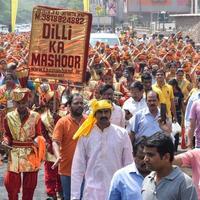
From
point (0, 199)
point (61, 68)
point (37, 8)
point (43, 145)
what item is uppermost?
point (37, 8)

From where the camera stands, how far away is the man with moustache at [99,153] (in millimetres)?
7895

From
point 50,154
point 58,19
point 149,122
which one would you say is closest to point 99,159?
point 149,122

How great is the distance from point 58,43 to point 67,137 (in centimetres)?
194

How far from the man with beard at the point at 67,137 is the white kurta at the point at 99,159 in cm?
116

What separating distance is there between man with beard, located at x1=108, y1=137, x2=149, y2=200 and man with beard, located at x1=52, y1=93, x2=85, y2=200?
280 centimetres

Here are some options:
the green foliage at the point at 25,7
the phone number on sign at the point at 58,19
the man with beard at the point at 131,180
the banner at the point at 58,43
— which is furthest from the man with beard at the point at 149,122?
the green foliage at the point at 25,7

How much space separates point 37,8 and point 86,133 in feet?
11.0

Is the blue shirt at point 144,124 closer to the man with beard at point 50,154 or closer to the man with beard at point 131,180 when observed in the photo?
the man with beard at point 50,154

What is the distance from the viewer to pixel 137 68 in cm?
2242

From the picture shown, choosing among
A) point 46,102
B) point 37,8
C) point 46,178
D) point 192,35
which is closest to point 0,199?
point 46,178

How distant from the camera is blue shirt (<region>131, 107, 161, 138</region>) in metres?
9.55

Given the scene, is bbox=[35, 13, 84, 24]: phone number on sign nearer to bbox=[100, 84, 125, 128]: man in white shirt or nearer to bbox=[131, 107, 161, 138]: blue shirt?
bbox=[100, 84, 125, 128]: man in white shirt

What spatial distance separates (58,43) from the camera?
1094 centimetres

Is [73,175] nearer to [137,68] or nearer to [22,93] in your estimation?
[22,93]
